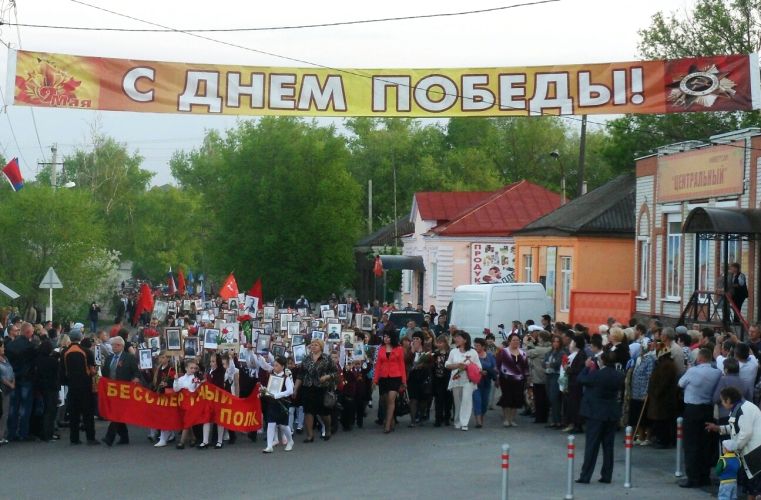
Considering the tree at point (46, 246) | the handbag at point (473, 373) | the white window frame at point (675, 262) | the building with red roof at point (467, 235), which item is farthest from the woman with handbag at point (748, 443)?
the building with red roof at point (467, 235)

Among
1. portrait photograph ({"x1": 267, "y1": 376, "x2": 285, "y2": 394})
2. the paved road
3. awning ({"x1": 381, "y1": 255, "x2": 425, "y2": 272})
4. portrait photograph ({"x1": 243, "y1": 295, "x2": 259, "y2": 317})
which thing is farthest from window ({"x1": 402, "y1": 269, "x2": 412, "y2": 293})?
portrait photograph ({"x1": 267, "y1": 376, "x2": 285, "y2": 394})

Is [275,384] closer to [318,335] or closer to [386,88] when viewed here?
[318,335]

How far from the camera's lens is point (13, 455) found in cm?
1945

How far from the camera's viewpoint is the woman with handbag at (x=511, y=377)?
2320 centimetres

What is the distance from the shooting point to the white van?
3170cm

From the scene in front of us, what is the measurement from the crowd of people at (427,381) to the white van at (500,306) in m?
6.20

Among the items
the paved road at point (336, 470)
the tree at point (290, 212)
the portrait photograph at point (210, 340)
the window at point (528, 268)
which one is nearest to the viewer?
the paved road at point (336, 470)

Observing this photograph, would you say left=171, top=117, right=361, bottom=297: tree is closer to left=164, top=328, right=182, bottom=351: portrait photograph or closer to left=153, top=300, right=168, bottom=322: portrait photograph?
left=153, top=300, right=168, bottom=322: portrait photograph

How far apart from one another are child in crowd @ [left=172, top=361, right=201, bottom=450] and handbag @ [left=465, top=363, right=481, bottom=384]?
480 cm

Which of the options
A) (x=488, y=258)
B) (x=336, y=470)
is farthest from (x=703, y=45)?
(x=336, y=470)

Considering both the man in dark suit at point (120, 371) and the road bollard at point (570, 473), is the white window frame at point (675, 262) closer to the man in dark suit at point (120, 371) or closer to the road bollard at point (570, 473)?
the man in dark suit at point (120, 371)

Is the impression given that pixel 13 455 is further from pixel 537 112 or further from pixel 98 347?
pixel 537 112

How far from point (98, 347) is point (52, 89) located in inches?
193

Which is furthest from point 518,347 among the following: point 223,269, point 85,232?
point 223,269
